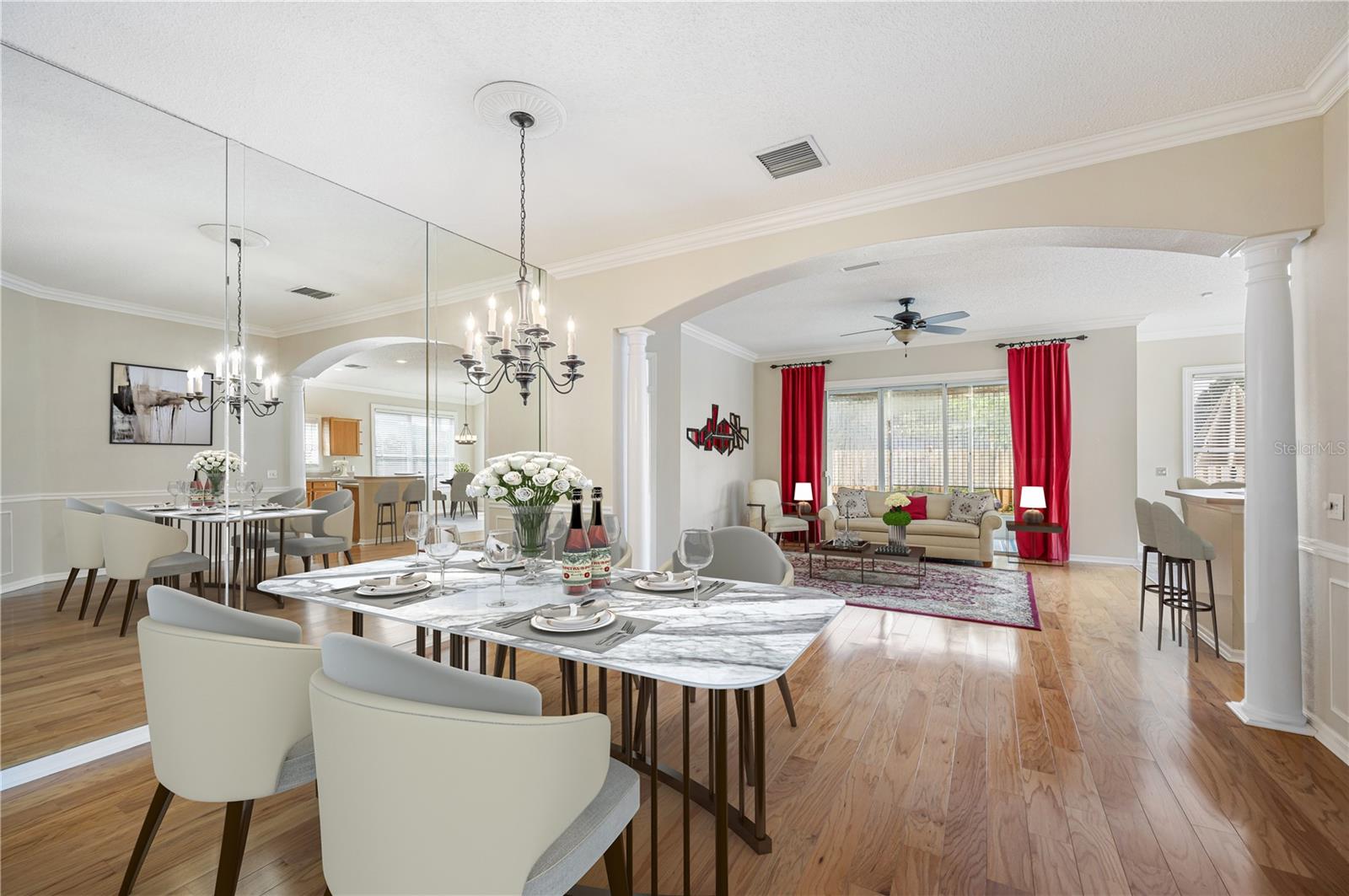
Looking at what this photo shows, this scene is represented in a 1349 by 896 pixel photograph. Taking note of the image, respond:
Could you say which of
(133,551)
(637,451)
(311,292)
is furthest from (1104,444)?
(133,551)

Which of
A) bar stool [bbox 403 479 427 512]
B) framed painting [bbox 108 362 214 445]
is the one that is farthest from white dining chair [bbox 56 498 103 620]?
bar stool [bbox 403 479 427 512]

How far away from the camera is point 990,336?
23.2ft

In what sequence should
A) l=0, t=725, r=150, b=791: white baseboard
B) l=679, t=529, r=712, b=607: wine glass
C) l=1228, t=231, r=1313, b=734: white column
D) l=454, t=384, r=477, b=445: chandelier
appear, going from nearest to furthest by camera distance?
l=679, t=529, r=712, b=607: wine glass
l=0, t=725, r=150, b=791: white baseboard
l=1228, t=231, r=1313, b=734: white column
l=454, t=384, r=477, b=445: chandelier

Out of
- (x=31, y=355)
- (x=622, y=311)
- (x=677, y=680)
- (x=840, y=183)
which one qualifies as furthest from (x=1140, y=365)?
(x=31, y=355)

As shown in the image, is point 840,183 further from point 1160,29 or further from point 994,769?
point 994,769

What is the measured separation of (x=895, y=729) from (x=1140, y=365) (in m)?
6.93

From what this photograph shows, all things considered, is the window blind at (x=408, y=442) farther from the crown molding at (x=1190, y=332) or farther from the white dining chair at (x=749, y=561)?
the crown molding at (x=1190, y=332)

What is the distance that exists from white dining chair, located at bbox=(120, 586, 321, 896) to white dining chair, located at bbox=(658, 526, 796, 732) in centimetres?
135

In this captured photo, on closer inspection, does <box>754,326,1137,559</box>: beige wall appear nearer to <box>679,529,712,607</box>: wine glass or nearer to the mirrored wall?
<box>679,529,712,607</box>: wine glass

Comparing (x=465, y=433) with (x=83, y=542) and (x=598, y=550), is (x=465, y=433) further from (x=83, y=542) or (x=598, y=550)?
(x=598, y=550)

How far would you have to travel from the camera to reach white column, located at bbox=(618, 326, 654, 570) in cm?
403

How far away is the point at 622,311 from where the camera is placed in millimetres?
4004

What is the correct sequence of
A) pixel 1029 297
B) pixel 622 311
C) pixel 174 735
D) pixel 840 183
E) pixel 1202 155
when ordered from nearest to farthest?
pixel 174 735
pixel 1202 155
pixel 840 183
pixel 622 311
pixel 1029 297

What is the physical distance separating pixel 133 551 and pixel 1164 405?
9.45 metres
